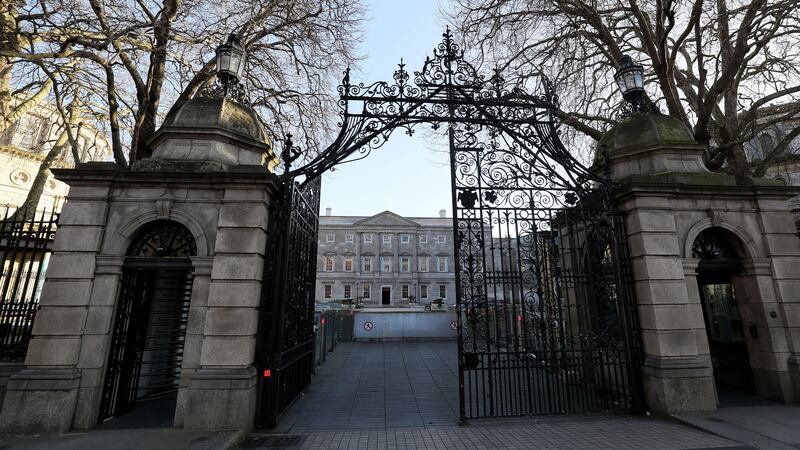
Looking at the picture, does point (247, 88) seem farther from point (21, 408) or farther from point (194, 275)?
point (21, 408)

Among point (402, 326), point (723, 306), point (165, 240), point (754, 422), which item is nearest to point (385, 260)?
point (402, 326)

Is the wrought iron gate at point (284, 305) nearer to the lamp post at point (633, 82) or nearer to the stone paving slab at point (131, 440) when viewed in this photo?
the stone paving slab at point (131, 440)

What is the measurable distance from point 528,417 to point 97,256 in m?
8.11

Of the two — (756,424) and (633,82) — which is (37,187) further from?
(756,424)

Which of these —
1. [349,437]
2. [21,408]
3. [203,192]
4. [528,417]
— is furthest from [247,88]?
[528,417]

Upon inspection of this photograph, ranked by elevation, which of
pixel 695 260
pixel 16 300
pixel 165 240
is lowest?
pixel 16 300

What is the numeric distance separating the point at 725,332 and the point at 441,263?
46.9 meters

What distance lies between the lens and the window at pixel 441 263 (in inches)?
2180

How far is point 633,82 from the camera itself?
822cm

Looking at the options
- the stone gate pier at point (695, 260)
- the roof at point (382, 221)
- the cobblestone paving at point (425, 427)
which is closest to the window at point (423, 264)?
the roof at point (382, 221)

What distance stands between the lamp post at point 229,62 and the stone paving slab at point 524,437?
676cm

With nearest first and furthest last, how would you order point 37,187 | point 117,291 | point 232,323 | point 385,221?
point 232,323, point 117,291, point 37,187, point 385,221

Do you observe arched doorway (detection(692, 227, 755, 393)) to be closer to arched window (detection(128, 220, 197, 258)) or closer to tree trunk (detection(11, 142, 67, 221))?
arched window (detection(128, 220, 197, 258))

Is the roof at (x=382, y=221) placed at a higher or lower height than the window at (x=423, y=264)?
higher
